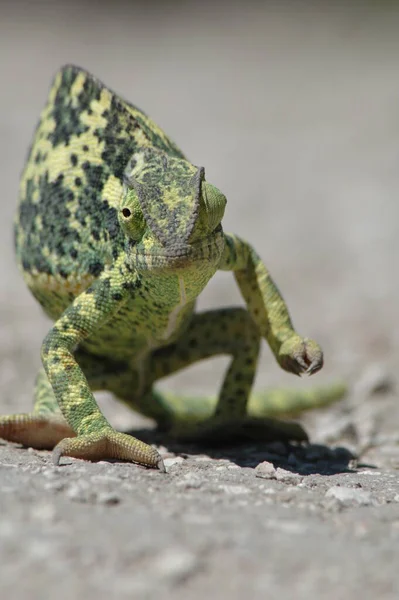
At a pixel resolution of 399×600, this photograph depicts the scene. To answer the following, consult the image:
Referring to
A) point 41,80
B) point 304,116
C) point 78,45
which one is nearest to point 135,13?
point 78,45

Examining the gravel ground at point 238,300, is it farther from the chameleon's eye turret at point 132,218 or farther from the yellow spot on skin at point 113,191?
the yellow spot on skin at point 113,191

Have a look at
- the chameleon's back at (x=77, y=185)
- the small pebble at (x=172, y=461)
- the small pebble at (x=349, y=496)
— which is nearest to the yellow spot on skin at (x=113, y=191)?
the chameleon's back at (x=77, y=185)

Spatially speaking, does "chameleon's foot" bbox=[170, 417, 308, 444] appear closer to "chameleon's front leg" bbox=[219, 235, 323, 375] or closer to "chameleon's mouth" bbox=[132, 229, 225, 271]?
"chameleon's front leg" bbox=[219, 235, 323, 375]

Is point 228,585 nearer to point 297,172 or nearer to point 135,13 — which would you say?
point 297,172

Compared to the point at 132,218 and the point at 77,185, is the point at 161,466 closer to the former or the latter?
the point at 132,218

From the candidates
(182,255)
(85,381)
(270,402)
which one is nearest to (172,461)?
(85,381)

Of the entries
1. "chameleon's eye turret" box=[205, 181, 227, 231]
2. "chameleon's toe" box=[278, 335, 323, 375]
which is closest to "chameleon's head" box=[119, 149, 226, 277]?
"chameleon's eye turret" box=[205, 181, 227, 231]

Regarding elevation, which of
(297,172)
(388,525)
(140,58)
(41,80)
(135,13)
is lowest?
(388,525)
